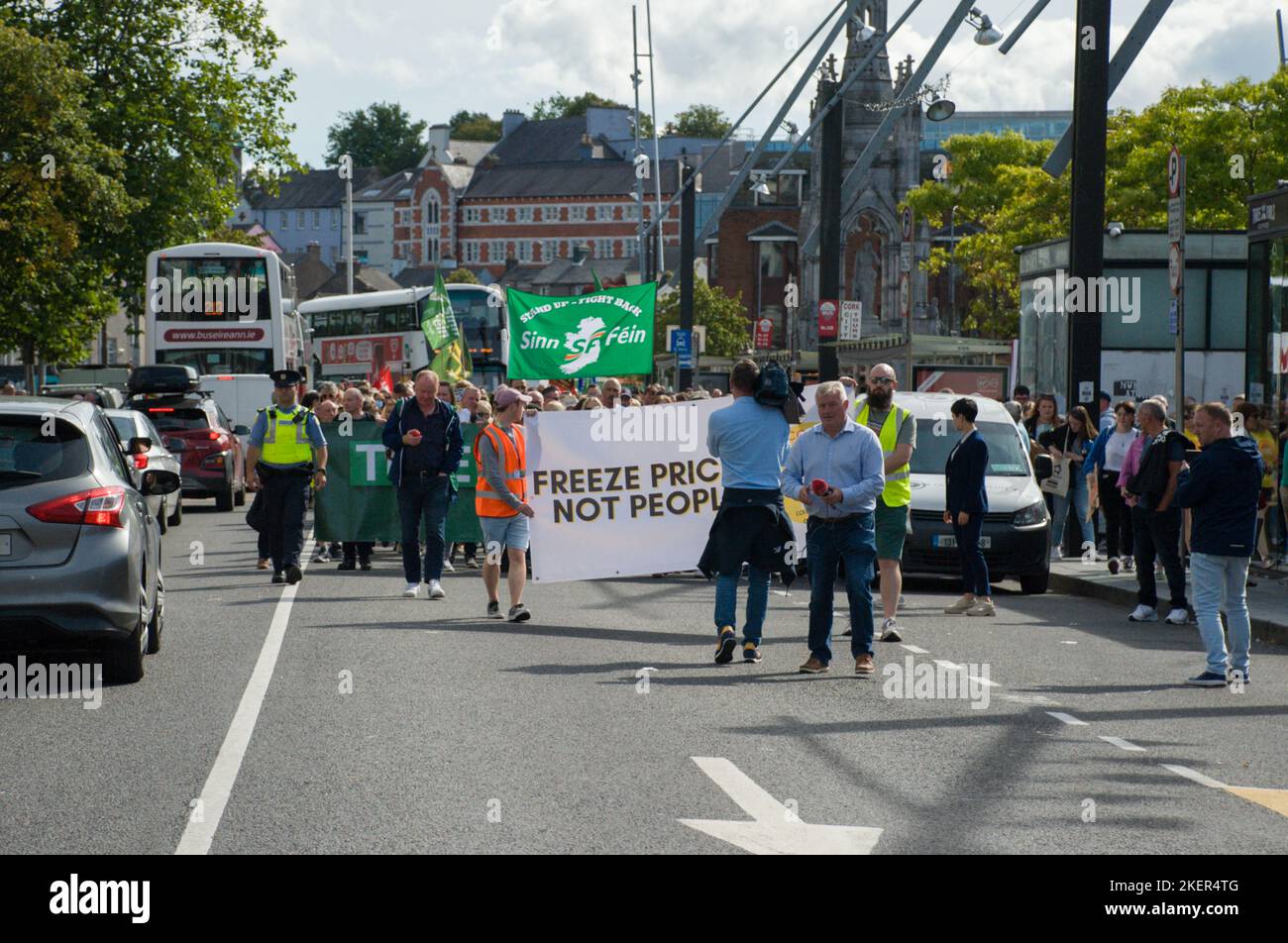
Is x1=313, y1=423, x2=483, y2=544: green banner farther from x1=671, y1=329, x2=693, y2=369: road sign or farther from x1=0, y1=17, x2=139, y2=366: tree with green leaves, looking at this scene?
x1=671, y1=329, x2=693, y2=369: road sign

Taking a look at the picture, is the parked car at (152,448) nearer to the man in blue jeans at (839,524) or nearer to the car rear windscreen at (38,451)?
the car rear windscreen at (38,451)

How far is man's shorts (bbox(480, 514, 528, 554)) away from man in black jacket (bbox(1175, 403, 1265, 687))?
5372mm

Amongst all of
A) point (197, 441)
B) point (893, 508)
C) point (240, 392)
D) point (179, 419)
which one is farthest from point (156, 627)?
point (240, 392)

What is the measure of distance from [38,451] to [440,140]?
16689 centimetres

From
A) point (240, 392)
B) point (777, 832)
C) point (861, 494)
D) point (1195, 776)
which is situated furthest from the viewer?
point (240, 392)

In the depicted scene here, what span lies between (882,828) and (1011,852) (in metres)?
0.61

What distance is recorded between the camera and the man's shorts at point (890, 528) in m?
14.6

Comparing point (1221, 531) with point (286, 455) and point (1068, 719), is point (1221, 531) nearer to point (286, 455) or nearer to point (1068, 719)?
point (1068, 719)

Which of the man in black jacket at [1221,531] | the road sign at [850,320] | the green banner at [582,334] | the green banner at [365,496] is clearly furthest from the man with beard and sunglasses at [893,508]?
the road sign at [850,320]

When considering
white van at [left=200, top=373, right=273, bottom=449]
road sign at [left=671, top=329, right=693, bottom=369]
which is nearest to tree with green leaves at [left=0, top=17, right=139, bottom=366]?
white van at [left=200, top=373, right=273, bottom=449]

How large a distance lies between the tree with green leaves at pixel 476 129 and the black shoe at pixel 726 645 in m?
176

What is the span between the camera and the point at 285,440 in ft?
58.7

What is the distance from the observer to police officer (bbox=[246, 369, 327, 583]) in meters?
17.9

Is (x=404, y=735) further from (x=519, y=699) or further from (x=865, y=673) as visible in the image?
(x=865, y=673)
